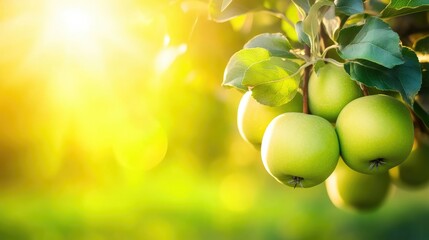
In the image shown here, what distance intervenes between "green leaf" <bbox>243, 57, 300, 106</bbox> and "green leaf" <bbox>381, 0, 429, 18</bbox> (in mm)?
155

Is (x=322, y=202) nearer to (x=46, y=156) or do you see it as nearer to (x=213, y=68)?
(x=46, y=156)

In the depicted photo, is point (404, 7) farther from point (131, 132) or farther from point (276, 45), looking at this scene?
point (131, 132)

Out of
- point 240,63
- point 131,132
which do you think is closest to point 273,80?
point 240,63

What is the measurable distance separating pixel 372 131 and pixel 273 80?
146mm

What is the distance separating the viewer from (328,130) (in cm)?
89

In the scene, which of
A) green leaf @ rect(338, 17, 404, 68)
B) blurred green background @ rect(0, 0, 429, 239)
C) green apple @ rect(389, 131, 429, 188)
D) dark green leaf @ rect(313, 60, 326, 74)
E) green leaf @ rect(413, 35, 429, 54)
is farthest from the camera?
blurred green background @ rect(0, 0, 429, 239)

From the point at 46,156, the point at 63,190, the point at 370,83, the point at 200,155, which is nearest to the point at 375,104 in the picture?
the point at 370,83

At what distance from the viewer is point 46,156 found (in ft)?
8.30

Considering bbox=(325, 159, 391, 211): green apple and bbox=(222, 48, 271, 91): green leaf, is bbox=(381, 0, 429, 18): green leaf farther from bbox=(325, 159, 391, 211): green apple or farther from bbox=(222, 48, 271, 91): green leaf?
bbox=(325, 159, 391, 211): green apple

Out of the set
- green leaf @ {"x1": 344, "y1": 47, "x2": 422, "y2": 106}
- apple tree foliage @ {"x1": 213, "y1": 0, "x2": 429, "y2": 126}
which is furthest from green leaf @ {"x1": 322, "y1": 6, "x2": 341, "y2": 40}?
green leaf @ {"x1": 344, "y1": 47, "x2": 422, "y2": 106}

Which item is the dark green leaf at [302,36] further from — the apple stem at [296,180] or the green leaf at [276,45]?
the apple stem at [296,180]

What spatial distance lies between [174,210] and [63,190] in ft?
2.27

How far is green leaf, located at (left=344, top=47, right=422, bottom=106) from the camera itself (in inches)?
34.2

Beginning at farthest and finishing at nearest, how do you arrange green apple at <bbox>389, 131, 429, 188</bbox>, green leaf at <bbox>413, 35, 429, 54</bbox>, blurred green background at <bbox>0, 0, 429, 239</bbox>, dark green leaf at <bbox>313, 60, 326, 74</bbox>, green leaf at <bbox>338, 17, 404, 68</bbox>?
blurred green background at <bbox>0, 0, 429, 239</bbox> → green apple at <bbox>389, 131, 429, 188</bbox> → green leaf at <bbox>413, 35, 429, 54</bbox> → dark green leaf at <bbox>313, 60, 326, 74</bbox> → green leaf at <bbox>338, 17, 404, 68</bbox>
